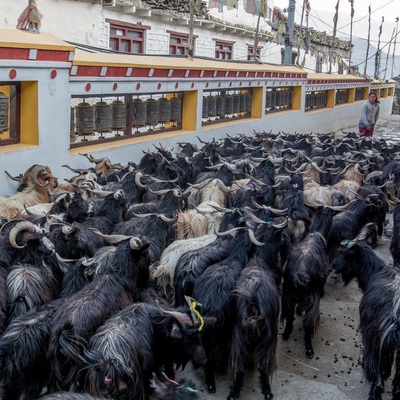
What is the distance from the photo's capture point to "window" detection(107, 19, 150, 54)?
15604 mm

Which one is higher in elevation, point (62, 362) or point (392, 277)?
point (392, 277)

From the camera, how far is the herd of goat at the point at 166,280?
3.76 m

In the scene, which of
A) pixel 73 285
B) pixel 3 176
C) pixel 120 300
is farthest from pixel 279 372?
pixel 3 176

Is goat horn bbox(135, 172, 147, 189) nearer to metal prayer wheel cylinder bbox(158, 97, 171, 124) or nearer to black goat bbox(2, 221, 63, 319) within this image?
black goat bbox(2, 221, 63, 319)

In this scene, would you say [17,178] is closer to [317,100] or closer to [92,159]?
[92,159]

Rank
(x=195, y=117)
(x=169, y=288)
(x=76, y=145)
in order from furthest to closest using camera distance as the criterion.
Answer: (x=195, y=117) < (x=76, y=145) < (x=169, y=288)

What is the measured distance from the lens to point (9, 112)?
7.52 metres

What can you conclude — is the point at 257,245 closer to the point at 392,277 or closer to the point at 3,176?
the point at 392,277

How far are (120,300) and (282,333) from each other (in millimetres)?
1751

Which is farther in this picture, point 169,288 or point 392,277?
point 169,288

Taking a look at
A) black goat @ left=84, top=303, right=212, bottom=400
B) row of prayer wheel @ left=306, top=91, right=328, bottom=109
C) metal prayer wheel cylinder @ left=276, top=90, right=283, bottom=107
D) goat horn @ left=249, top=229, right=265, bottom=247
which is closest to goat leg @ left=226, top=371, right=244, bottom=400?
black goat @ left=84, top=303, right=212, bottom=400

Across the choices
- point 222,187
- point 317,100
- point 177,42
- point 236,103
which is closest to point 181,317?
point 222,187

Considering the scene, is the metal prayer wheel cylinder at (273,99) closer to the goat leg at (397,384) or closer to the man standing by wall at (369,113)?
the man standing by wall at (369,113)

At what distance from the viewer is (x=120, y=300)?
4.40m
